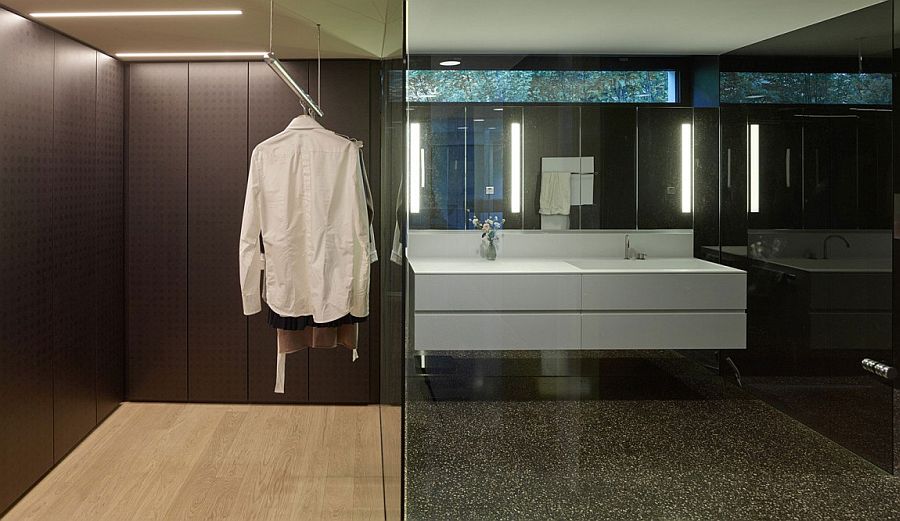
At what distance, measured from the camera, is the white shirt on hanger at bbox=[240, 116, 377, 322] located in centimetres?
304

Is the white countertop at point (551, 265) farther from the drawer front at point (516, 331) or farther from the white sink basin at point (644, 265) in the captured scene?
the drawer front at point (516, 331)

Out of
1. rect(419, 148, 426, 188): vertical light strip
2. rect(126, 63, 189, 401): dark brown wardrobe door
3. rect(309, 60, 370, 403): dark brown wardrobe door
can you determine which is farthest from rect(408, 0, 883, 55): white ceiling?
rect(126, 63, 189, 401): dark brown wardrobe door

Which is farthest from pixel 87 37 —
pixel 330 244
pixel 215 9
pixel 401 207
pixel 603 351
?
pixel 603 351

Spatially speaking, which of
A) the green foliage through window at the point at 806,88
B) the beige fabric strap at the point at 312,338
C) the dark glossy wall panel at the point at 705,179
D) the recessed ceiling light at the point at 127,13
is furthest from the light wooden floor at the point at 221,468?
the recessed ceiling light at the point at 127,13

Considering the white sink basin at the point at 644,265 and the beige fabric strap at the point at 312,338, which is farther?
the beige fabric strap at the point at 312,338

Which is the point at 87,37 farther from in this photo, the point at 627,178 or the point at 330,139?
the point at 627,178

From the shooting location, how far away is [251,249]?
3.09 metres

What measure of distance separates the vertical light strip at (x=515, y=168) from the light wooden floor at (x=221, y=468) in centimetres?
92

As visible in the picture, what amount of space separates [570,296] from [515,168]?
53cm

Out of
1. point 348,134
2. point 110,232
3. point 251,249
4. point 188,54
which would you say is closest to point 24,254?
point 110,232

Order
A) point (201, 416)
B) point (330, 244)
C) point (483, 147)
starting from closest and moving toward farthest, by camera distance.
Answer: point (483, 147)
point (330, 244)
point (201, 416)

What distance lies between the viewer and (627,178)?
112 inches

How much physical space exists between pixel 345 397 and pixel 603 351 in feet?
7.17

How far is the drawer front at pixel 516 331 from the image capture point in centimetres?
285
